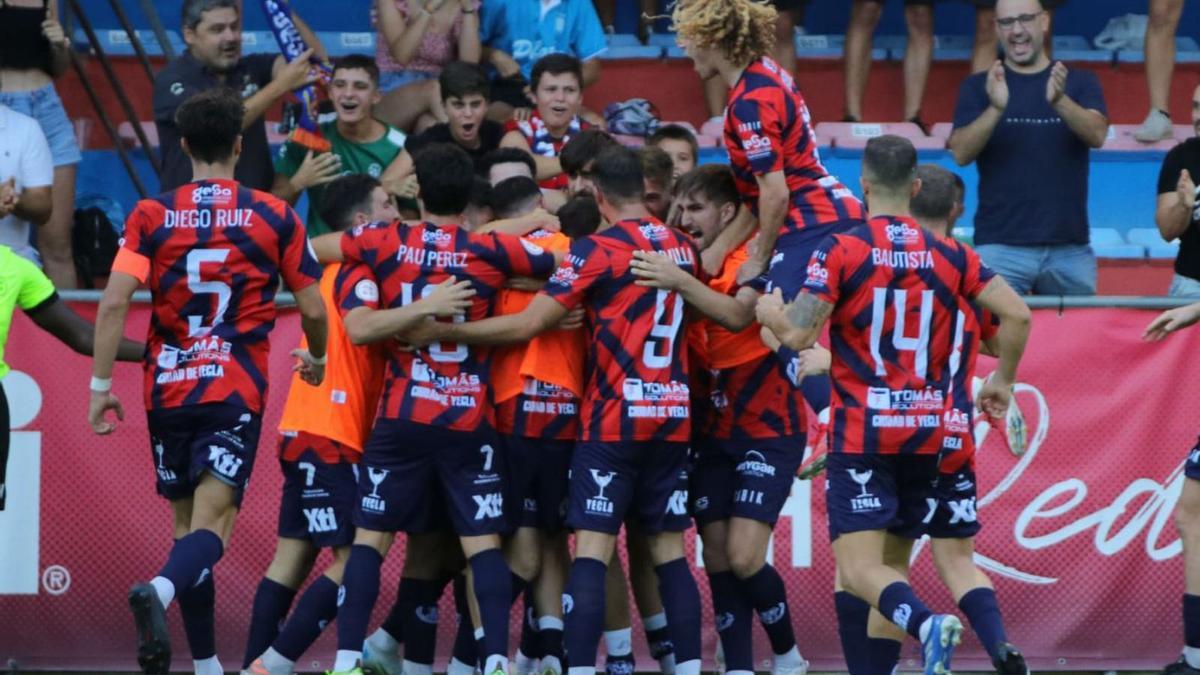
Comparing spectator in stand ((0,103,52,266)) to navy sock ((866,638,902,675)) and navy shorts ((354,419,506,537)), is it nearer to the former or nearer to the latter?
navy shorts ((354,419,506,537))

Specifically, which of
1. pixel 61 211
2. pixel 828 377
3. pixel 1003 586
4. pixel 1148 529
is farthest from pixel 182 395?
pixel 1148 529

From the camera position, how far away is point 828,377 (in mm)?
7426

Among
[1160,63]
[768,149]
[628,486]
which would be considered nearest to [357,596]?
[628,486]

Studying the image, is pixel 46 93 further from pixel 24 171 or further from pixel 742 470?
pixel 742 470

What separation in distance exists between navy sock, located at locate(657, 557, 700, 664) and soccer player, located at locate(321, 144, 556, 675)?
624 millimetres

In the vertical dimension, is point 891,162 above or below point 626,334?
above

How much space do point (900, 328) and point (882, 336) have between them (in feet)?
0.23

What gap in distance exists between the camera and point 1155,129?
11.4 metres

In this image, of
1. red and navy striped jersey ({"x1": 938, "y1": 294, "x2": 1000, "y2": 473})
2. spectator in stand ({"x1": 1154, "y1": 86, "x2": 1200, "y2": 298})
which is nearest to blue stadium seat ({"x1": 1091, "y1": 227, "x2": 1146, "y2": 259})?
spectator in stand ({"x1": 1154, "y1": 86, "x2": 1200, "y2": 298})

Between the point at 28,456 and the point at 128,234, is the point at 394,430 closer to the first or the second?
the point at 128,234

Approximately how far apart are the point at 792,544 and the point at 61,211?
4341 mm

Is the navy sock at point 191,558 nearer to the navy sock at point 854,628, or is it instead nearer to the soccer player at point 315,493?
the soccer player at point 315,493

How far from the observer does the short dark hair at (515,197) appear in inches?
304

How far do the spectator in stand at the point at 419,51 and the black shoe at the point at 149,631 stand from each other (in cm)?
430
